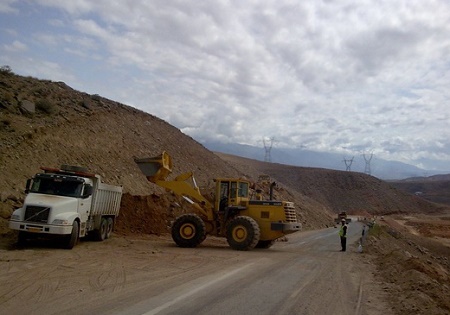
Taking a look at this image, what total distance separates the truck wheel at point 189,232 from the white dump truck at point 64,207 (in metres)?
3.26

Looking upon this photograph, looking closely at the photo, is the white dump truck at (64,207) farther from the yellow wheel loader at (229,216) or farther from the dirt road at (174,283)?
the yellow wheel loader at (229,216)

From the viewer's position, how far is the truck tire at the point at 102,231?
20.0 metres

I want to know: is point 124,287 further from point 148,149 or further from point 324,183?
point 324,183

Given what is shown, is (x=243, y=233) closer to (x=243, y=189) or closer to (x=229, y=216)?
(x=229, y=216)

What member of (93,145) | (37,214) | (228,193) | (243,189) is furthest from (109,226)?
(93,145)

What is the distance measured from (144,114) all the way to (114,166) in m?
19.3

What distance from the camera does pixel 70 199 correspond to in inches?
662

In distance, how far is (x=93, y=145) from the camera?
33.6 m

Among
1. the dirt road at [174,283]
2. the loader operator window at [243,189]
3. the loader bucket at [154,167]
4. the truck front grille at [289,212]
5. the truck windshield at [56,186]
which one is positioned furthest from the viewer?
the loader operator window at [243,189]

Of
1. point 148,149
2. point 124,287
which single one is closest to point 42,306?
point 124,287

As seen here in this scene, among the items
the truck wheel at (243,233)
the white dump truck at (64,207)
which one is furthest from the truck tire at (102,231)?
the truck wheel at (243,233)

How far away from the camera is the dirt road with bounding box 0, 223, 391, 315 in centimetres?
880

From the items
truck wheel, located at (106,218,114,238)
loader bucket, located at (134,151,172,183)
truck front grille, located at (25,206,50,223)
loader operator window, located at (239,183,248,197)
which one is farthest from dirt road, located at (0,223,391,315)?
loader bucket, located at (134,151,172,183)

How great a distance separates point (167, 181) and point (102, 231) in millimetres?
3619
